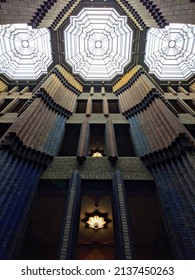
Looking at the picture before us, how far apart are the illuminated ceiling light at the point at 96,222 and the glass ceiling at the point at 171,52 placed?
14.5 metres

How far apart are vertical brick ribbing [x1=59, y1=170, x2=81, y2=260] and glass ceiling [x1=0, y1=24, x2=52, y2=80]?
15031 mm

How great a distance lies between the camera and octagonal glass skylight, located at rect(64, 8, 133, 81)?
66.1 feet

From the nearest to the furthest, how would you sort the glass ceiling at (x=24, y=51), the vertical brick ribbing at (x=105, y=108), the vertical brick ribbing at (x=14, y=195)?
the vertical brick ribbing at (x=14, y=195), the vertical brick ribbing at (x=105, y=108), the glass ceiling at (x=24, y=51)

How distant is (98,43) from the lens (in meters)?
22.2

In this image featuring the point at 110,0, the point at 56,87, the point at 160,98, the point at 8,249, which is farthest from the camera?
the point at 110,0

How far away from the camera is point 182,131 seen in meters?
8.58

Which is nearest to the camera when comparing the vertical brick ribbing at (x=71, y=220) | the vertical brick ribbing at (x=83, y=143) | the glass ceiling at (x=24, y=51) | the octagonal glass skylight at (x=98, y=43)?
the vertical brick ribbing at (x=71, y=220)

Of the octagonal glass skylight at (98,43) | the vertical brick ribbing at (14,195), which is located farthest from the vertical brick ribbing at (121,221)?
the octagonal glass skylight at (98,43)

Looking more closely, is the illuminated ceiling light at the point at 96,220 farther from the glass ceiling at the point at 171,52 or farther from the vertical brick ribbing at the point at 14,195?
the glass ceiling at the point at 171,52

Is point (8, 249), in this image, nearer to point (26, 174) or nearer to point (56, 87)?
point (26, 174)

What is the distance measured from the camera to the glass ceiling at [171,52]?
20.0 meters

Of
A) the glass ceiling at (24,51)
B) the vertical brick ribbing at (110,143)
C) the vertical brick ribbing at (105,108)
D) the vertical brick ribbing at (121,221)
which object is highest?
the glass ceiling at (24,51)
